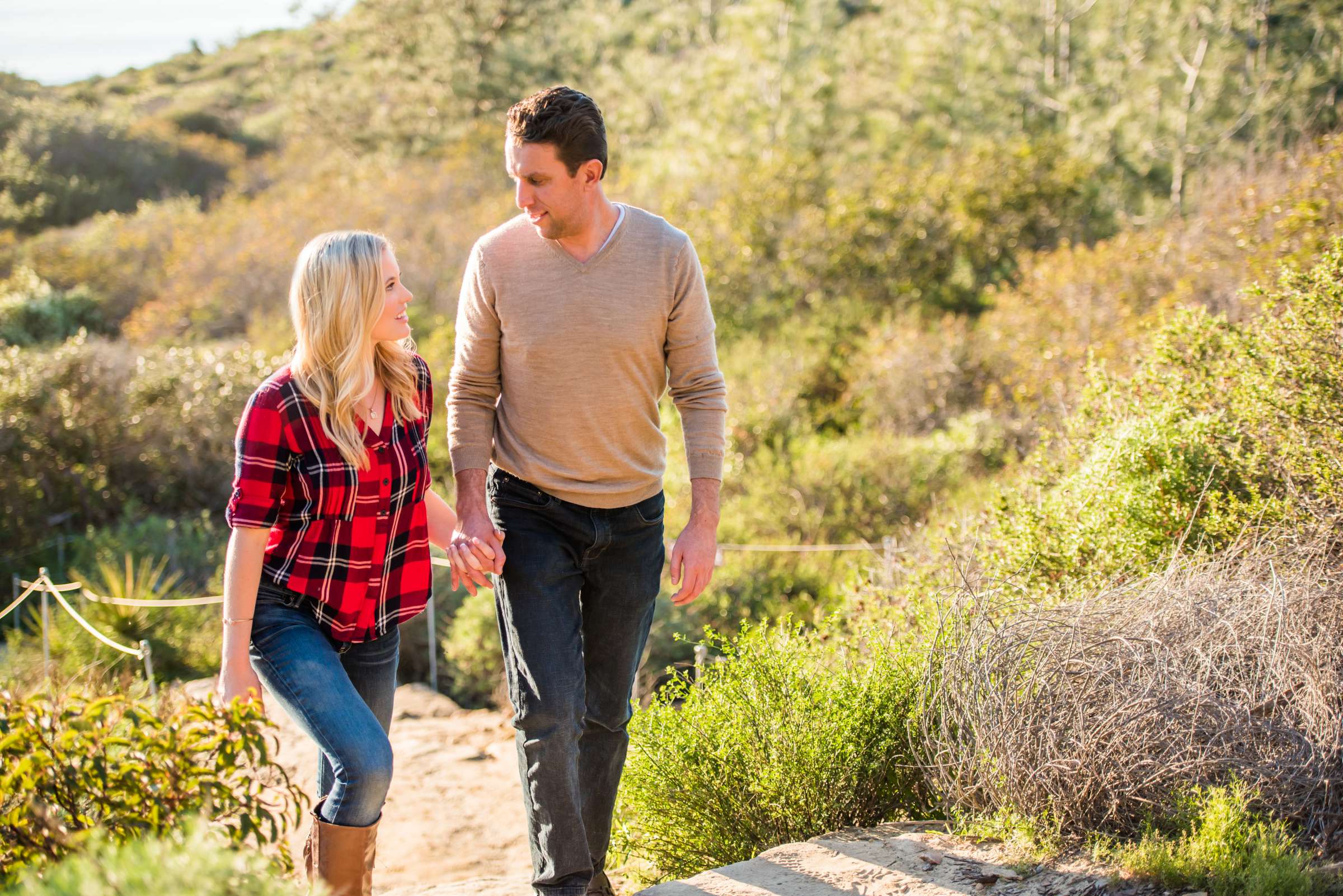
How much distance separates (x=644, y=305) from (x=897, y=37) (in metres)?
19.0

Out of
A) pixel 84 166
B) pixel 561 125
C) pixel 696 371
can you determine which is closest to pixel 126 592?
pixel 696 371

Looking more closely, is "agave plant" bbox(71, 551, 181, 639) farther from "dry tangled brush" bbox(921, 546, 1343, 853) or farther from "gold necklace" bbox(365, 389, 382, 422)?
"dry tangled brush" bbox(921, 546, 1343, 853)

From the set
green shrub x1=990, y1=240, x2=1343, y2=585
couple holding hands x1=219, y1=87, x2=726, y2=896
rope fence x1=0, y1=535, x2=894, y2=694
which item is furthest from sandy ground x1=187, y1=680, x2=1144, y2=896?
green shrub x1=990, y1=240, x2=1343, y2=585

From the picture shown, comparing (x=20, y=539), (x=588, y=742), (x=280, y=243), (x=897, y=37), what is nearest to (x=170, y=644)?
(x=20, y=539)

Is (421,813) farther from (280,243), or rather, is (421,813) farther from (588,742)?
(280,243)

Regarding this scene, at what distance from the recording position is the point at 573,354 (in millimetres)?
2787

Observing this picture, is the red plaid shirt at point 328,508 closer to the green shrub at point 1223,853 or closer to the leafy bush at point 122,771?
the leafy bush at point 122,771

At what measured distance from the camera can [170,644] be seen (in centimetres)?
682

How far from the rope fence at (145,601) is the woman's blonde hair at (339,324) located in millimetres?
2521

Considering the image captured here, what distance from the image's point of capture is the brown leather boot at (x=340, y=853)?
2.34 m

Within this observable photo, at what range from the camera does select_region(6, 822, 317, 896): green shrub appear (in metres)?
1.30

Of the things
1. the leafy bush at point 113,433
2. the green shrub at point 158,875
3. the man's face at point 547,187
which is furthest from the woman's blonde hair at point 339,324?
the leafy bush at point 113,433

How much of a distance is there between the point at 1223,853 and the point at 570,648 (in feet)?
5.27

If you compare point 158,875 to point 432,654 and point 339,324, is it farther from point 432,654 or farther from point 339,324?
point 432,654
